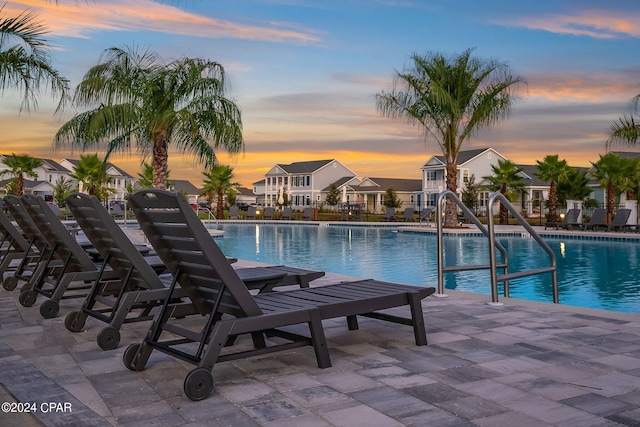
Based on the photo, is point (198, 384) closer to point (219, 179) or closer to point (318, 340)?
point (318, 340)

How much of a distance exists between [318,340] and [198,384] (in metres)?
0.86

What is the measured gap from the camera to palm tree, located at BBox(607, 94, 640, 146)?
61.0 ft

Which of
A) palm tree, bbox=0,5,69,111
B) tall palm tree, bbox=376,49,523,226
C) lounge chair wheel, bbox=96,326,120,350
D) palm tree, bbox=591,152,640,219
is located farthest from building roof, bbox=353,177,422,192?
lounge chair wheel, bbox=96,326,120,350

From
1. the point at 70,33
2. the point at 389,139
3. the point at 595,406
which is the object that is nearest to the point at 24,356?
the point at 595,406

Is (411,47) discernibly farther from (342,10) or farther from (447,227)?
(447,227)

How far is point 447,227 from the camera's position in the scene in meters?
25.7

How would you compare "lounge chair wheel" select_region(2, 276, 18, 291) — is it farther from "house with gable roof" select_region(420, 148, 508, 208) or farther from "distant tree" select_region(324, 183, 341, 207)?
"house with gable roof" select_region(420, 148, 508, 208)

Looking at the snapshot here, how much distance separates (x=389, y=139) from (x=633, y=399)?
4037cm

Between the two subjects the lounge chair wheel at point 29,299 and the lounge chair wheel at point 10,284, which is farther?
the lounge chair wheel at point 10,284

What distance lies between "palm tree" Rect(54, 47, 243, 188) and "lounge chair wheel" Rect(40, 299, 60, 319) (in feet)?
42.7

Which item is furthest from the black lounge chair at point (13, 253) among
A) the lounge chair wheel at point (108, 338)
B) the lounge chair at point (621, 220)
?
the lounge chair at point (621, 220)

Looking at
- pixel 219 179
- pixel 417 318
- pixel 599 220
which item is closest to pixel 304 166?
pixel 219 179

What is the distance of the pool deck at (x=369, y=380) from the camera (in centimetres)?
300

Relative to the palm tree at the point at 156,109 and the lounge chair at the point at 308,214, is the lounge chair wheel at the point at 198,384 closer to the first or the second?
the palm tree at the point at 156,109
